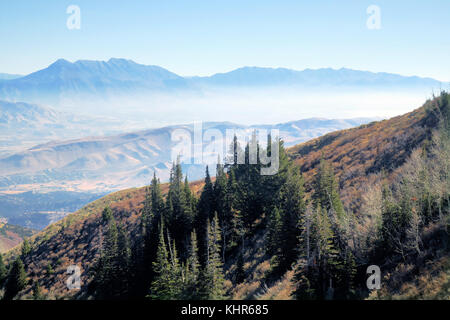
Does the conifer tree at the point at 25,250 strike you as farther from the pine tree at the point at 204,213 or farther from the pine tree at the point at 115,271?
the pine tree at the point at 204,213

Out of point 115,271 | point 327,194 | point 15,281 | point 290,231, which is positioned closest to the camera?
point 290,231

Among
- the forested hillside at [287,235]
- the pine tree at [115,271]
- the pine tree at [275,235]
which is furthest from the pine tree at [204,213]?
the pine tree at [275,235]

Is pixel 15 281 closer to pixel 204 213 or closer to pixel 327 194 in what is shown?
pixel 204 213

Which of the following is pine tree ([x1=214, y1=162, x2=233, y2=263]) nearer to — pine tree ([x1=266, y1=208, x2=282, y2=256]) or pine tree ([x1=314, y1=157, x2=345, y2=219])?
pine tree ([x1=266, y1=208, x2=282, y2=256])

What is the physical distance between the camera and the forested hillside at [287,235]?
2311cm

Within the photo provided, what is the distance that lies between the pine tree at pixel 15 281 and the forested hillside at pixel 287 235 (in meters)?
0.21

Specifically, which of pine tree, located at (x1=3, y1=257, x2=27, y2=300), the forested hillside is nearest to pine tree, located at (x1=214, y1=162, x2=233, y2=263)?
the forested hillside

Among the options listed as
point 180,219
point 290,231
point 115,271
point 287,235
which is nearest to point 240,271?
point 287,235

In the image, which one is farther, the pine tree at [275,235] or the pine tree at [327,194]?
the pine tree at [327,194]

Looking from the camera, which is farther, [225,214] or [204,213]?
[204,213]

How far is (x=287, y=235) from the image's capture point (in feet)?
102

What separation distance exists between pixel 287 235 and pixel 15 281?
5802 cm

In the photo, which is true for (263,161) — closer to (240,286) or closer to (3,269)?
(240,286)
